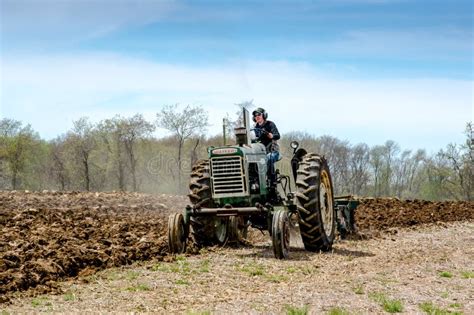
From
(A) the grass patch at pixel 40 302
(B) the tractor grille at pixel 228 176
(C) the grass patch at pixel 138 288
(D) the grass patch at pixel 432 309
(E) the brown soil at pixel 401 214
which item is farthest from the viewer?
(E) the brown soil at pixel 401 214

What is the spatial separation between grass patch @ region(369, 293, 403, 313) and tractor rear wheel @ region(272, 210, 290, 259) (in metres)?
3.28

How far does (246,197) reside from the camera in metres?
12.9

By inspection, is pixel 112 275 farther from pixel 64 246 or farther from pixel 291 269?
pixel 291 269

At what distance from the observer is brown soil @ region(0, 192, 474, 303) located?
33.3ft

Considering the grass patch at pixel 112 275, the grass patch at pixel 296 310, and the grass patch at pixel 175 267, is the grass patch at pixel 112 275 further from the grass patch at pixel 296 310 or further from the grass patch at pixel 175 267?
the grass patch at pixel 296 310

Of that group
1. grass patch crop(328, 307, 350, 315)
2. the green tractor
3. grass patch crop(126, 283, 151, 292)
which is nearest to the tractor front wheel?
the green tractor

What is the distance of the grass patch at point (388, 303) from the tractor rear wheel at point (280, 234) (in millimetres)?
3285

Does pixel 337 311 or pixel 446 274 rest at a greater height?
pixel 337 311

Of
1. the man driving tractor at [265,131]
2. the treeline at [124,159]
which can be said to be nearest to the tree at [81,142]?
the treeline at [124,159]

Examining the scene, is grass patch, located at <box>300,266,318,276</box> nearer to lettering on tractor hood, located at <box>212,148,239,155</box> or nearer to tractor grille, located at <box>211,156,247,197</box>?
tractor grille, located at <box>211,156,247,197</box>


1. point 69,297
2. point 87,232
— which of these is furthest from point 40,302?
point 87,232

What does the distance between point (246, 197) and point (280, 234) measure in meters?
1.37

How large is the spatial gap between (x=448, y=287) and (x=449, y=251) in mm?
5073

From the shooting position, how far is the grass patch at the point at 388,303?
8094 mm
